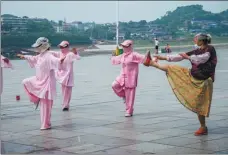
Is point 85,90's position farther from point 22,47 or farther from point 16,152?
point 22,47

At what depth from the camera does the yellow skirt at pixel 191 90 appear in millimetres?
8164

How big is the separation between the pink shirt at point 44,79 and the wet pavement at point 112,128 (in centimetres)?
65

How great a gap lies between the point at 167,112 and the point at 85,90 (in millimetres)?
5789

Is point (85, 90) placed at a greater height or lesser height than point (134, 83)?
lesser

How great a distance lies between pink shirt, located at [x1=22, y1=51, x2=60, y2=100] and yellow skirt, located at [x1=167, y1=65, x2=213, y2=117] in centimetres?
217

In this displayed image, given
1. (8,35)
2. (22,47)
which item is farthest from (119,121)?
(22,47)

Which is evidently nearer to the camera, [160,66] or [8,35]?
[160,66]

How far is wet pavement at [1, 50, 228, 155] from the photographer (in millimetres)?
7277

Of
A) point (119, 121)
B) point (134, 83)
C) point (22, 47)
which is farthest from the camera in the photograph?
point (22, 47)

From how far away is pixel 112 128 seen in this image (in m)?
9.05

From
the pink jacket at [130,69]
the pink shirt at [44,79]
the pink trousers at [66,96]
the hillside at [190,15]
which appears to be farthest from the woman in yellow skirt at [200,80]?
the pink trousers at [66,96]

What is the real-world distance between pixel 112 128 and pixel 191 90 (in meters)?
1.64

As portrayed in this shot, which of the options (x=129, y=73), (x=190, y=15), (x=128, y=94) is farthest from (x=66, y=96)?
(x=190, y=15)

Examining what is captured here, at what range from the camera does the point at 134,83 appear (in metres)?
10.7
